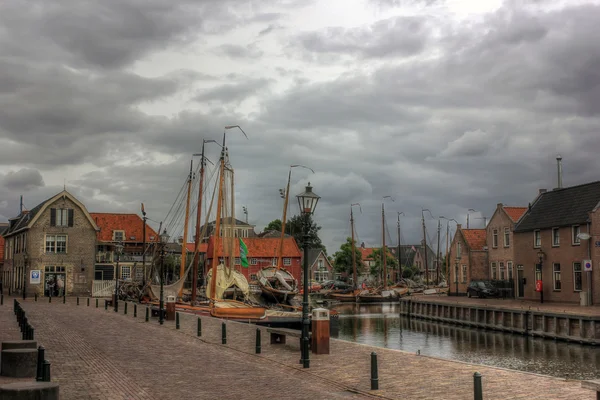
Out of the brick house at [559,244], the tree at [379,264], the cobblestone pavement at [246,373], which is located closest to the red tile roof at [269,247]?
the tree at [379,264]

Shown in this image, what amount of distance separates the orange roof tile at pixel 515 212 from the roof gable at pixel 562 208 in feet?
13.3

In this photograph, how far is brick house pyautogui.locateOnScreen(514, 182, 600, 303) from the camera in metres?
46.0

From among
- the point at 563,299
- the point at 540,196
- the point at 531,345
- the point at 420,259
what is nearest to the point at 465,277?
the point at 540,196

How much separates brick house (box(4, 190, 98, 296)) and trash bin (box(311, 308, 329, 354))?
150 feet

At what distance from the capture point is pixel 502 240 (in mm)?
62906

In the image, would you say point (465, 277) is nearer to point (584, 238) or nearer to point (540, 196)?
point (540, 196)

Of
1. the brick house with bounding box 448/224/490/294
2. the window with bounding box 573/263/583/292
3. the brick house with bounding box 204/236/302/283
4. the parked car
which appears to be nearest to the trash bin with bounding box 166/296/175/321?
the window with bounding box 573/263/583/292

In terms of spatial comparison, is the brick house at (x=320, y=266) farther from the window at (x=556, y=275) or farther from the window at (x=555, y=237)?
the window at (x=556, y=275)

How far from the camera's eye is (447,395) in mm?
14312

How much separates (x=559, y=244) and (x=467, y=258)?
22.2 meters

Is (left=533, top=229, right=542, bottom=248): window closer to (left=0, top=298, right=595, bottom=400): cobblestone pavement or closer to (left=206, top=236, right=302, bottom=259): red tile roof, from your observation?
(left=0, top=298, right=595, bottom=400): cobblestone pavement

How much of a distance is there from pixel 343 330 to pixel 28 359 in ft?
108

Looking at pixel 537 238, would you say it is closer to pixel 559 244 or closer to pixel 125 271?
pixel 559 244

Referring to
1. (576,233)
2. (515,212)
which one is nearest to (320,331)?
(576,233)
